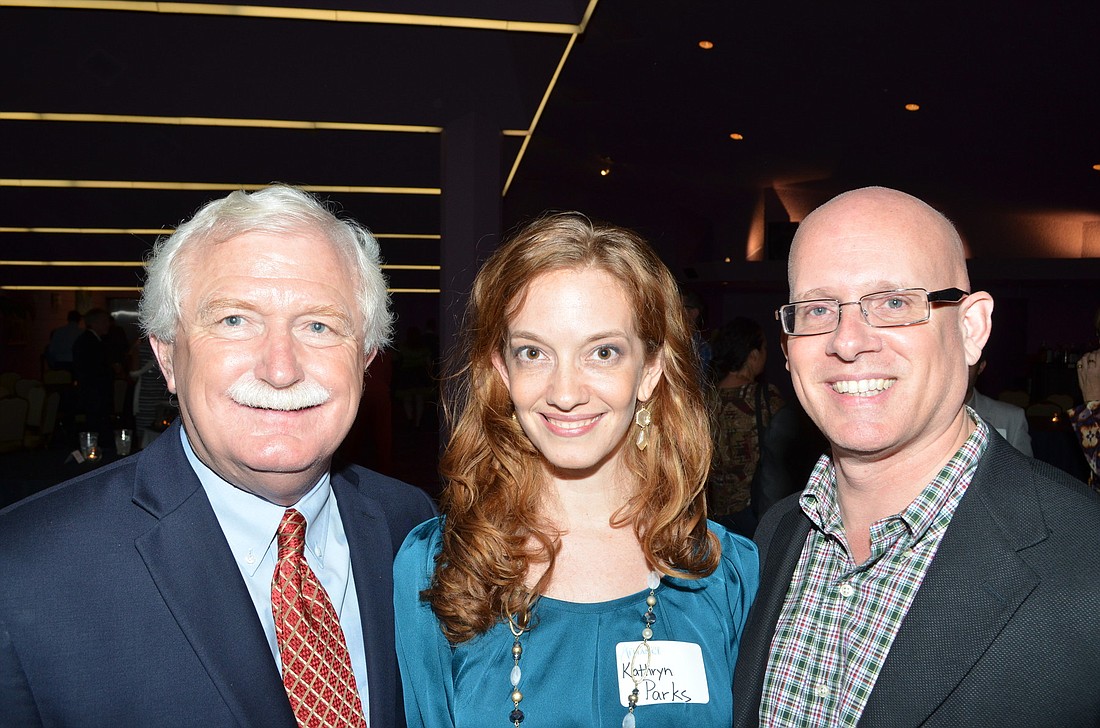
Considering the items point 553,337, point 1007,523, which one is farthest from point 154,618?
point 1007,523

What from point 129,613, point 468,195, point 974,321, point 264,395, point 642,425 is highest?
point 468,195

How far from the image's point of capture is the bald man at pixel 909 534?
1354 millimetres

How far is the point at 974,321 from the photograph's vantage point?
5.38 ft

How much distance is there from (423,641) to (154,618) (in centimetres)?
57

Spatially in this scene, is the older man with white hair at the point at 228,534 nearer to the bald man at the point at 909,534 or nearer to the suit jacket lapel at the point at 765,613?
the suit jacket lapel at the point at 765,613

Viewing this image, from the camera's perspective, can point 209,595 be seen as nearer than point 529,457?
Yes

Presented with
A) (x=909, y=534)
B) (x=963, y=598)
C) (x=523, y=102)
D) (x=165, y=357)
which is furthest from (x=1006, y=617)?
(x=523, y=102)

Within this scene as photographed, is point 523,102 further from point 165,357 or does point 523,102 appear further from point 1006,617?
point 1006,617

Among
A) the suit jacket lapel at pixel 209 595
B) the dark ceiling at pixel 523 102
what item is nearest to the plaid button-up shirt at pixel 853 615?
the suit jacket lapel at pixel 209 595

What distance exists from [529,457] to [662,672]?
0.60m

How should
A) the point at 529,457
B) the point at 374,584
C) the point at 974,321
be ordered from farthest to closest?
1. the point at 529,457
2. the point at 374,584
3. the point at 974,321

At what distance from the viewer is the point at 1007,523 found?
57.5 inches

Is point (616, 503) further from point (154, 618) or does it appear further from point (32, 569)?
point (32, 569)

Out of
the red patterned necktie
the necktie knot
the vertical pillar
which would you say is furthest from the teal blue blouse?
the vertical pillar
